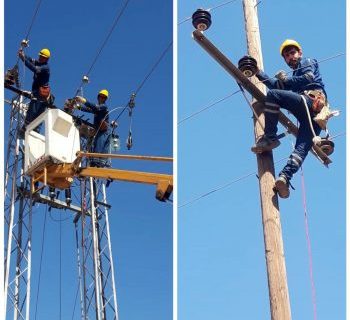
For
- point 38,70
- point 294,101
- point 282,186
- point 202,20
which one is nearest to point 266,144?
point 282,186

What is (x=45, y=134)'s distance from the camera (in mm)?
9758

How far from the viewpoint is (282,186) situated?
4676 mm

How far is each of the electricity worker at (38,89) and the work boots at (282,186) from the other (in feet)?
20.8

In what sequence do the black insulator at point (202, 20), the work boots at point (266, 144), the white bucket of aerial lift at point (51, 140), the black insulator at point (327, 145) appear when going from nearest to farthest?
the work boots at point (266, 144) < the black insulator at point (202, 20) < the black insulator at point (327, 145) < the white bucket of aerial lift at point (51, 140)

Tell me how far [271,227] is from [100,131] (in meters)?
7.07

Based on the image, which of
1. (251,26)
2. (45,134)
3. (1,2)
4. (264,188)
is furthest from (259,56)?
(45,134)

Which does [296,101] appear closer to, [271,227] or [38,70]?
[271,227]

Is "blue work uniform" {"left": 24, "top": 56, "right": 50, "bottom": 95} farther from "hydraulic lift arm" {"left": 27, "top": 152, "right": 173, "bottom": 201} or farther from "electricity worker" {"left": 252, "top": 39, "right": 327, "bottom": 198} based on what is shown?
A: "electricity worker" {"left": 252, "top": 39, "right": 327, "bottom": 198}

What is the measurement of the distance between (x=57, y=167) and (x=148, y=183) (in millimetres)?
2334

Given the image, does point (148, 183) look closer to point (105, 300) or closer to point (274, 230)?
point (105, 300)

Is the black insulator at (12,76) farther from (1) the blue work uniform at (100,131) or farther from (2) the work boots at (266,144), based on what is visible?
(2) the work boots at (266,144)

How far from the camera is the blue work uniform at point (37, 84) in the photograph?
A: 33.6ft

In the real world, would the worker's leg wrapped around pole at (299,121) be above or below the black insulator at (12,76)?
below

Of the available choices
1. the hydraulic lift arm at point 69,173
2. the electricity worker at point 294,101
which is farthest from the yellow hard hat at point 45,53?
the electricity worker at point 294,101
